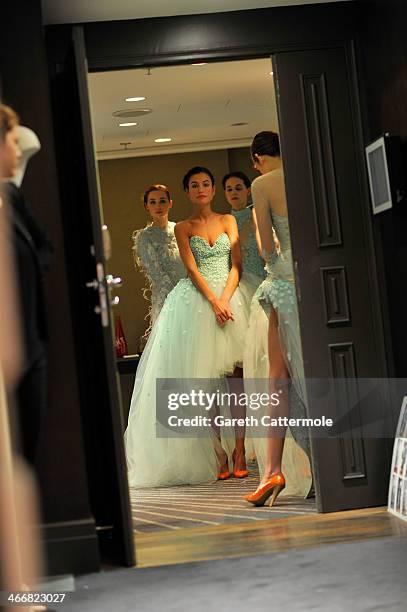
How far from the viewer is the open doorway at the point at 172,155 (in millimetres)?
5582

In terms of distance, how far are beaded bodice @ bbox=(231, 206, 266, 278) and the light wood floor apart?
246 centimetres

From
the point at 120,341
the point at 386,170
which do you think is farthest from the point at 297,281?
the point at 120,341

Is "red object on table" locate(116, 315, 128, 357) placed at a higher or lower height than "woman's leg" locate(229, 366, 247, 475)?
higher

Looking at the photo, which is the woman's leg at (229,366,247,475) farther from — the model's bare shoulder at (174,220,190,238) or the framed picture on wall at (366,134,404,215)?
the framed picture on wall at (366,134,404,215)

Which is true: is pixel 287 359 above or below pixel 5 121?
below

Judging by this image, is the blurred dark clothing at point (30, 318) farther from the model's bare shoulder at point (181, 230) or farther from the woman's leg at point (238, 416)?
the model's bare shoulder at point (181, 230)

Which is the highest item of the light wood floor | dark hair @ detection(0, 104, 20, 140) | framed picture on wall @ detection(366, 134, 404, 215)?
dark hair @ detection(0, 104, 20, 140)

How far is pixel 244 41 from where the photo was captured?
16.5 feet

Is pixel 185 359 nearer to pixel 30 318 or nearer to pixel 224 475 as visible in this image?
pixel 224 475

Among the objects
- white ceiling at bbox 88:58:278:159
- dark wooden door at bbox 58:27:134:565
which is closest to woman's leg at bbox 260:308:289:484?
dark wooden door at bbox 58:27:134:565

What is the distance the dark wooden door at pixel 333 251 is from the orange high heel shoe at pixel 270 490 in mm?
400

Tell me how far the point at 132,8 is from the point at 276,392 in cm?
202

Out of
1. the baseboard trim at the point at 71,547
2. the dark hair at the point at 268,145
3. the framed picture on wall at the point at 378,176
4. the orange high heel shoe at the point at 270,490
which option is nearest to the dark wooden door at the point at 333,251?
the framed picture on wall at the point at 378,176

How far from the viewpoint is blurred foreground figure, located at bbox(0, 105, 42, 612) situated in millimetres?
3316
